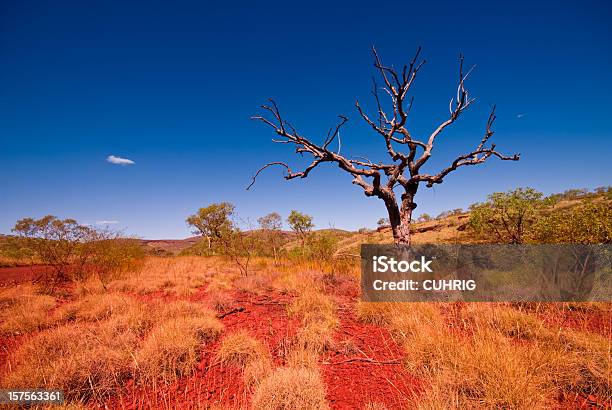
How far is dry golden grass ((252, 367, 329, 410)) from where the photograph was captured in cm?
248

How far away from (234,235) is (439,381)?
10.5m

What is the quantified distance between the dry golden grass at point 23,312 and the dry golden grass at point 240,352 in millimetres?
4138

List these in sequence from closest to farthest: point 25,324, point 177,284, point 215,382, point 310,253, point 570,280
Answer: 1. point 215,382
2. point 25,324
3. point 570,280
4. point 177,284
5. point 310,253

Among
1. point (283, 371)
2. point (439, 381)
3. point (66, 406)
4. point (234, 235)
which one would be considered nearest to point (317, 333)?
point (283, 371)

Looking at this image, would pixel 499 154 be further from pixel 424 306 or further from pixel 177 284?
pixel 177 284

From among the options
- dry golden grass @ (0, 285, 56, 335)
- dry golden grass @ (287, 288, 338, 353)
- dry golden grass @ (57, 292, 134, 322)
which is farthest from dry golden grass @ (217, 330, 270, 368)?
dry golden grass @ (0, 285, 56, 335)

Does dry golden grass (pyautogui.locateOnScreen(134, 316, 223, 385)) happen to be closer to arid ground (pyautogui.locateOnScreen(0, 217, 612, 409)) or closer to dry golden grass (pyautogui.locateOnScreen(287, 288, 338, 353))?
arid ground (pyautogui.locateOnScreen(0, 217, 612, 409))

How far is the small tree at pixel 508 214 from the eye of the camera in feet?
23.8

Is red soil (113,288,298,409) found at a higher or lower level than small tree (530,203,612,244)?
lower

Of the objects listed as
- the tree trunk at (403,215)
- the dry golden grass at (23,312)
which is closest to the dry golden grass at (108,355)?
the dry golden grass at (23,312)

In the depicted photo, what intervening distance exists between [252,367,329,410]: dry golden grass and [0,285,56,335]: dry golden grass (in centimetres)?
521

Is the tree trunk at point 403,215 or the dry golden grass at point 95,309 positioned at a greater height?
the tree trunk at point 403,215

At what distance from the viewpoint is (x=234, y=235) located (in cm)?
1199

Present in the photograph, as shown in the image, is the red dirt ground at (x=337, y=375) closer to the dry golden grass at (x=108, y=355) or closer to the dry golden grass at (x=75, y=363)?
the dry golden grass at (x=108, y=355)
